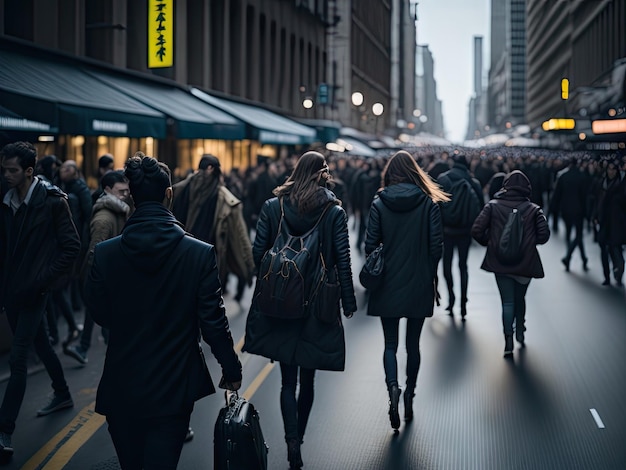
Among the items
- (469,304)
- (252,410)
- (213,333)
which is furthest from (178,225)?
(469,304)

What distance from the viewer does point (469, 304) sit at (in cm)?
1328

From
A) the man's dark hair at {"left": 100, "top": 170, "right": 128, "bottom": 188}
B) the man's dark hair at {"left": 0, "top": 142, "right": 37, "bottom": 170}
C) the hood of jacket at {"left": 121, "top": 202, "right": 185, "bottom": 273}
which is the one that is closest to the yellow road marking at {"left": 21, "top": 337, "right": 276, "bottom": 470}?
the man's dark hair at {"left": 0, "top": 142, "right": 37, "bottom": 170}

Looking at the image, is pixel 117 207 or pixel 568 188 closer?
pixel 117 207

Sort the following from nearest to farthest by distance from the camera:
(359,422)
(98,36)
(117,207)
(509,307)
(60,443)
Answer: (60,443) < (359,422) < (117,207) < (509,307) < (98,36)

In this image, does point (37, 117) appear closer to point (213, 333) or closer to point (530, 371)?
point (530, 371)

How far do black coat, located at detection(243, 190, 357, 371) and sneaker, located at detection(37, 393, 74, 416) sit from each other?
6.96 ft

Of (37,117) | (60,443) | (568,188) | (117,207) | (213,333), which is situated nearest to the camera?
(213,333)

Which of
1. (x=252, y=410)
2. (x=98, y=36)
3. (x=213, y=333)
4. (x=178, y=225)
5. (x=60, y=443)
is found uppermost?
(x=98, y=36)

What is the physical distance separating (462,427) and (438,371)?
1905 mm

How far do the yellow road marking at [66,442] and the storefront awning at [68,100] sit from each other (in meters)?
6.71

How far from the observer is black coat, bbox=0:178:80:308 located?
22.1 ft

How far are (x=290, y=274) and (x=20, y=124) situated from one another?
295 inches

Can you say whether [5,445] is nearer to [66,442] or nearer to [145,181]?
[66,442]

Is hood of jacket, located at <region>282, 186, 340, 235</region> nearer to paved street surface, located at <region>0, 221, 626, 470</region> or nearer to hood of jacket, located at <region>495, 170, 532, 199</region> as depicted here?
paved street surface, located at <region>0, 221, 626, 470</region>
